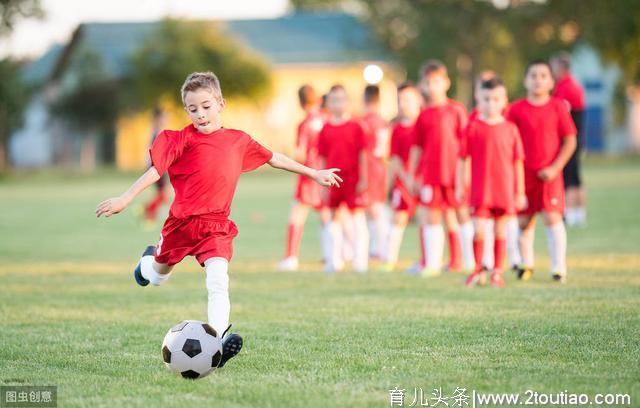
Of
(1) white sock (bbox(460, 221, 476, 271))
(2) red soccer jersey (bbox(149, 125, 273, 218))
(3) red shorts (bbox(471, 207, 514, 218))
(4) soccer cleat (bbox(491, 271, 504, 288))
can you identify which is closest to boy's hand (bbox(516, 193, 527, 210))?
(3) red shorts (bbox(471, 207, 514, 218))

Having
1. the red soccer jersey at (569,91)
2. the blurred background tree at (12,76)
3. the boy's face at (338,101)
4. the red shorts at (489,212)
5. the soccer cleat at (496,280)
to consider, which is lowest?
the soccer cleat at (496,280)

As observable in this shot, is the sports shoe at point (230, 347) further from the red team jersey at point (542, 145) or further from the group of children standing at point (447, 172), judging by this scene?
the red team jersey at point (542, 145)

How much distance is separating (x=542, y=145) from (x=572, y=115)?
543 cm

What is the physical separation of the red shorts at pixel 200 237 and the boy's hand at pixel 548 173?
414 cm

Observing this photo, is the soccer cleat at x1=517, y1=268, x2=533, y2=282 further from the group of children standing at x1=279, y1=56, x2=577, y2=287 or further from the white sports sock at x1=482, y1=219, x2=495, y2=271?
the white sports sock at x1=482, y1=219, x2=495, y2=271

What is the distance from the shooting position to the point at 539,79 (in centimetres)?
1016

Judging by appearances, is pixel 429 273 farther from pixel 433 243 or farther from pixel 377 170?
pixel 377 170

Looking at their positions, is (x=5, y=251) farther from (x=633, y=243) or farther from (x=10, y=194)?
(x=10, y=194)

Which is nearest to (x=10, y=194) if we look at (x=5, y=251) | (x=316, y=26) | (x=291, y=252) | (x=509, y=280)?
(x=5, y=251)

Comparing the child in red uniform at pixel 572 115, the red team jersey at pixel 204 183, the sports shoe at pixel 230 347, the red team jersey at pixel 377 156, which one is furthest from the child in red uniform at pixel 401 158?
the sports shoe at pixel 230 347

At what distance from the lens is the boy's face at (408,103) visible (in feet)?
39.3

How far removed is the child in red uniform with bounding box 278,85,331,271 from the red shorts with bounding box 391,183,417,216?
2.63ft

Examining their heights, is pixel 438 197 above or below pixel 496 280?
above

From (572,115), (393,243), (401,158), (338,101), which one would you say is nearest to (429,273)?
(393,243)
